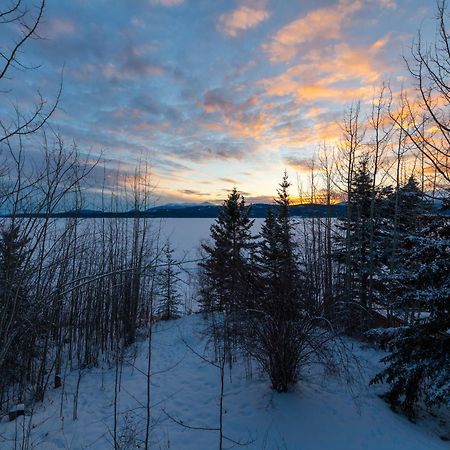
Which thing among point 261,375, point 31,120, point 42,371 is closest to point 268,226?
point 261,375

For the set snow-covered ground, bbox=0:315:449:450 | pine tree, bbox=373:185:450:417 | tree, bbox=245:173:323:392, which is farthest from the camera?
tree, bbox=245:173:323:392

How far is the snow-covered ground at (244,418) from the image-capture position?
549cm

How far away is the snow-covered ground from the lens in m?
5.49

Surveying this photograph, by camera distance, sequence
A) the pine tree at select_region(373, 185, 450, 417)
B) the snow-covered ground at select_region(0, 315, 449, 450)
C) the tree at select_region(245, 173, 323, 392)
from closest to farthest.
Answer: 1. the snow-covered ground at select_region(0, 315, 449, 450)
2. the pine tree at select_region(373, 185, 450, 417)
3. the tree at select_region(245, 173, 323, 392)

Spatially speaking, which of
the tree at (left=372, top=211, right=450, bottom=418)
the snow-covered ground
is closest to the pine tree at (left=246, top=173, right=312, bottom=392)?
the snow-covered ground

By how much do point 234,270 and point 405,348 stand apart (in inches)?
138

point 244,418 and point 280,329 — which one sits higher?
point 280,329

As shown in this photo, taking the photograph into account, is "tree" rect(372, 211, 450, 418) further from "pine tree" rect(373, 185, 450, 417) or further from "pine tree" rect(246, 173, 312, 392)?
"pine tree" rect(246, 173, 312, 392)

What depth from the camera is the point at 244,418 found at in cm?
614

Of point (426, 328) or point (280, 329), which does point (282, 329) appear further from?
point (426, 328)

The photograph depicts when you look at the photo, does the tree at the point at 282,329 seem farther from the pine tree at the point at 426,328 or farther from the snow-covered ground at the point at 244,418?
the pine tree at the point at 426,328

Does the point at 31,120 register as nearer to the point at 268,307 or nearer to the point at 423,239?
the point at 268,307

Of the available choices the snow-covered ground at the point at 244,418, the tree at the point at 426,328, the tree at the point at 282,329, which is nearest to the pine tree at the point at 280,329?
the tree at the point at 282,329

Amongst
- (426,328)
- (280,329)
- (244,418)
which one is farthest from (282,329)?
(426,328)
